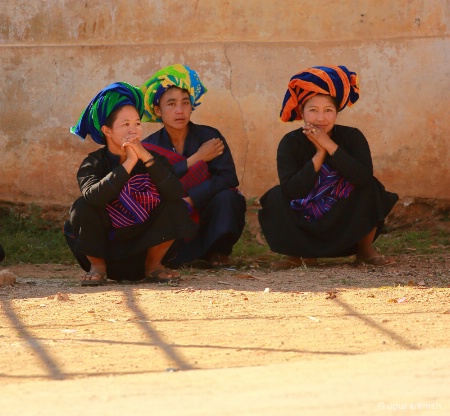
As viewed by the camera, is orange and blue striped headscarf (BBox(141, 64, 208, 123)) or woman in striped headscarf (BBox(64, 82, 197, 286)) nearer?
woman in striped headscarf (BBox(64, 82, 197, 286))

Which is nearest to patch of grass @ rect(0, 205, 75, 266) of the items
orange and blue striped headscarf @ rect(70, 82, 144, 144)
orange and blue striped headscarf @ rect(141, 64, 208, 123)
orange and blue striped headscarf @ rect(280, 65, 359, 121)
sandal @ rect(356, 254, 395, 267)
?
orange and blue striped headscarf @ rect(141, 64, 208, 123)

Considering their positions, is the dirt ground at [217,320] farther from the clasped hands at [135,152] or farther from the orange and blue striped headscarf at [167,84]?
the orange and blue striped headscarf at [167,84]

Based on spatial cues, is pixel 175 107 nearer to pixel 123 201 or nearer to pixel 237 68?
pixel 123 201

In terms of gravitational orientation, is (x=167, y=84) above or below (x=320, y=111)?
above

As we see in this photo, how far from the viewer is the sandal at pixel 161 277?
619 cm

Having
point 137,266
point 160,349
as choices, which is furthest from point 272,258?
point 160,349

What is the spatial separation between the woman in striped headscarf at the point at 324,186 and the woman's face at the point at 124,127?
1087 millimetres

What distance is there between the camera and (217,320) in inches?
194

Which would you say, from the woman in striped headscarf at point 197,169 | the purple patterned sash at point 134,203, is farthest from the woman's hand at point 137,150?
the woman in striped headscarf at point 197,169

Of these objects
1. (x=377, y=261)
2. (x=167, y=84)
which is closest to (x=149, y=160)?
(x=167, y=84)

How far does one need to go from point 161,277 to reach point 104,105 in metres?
1.08

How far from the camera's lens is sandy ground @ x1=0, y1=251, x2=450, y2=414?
405 cm

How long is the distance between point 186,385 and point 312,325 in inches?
48.1

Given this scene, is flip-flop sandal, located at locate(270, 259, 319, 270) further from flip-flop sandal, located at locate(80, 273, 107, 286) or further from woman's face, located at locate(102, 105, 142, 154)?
woman's face, located at locate(102, 105, 142, 154)
